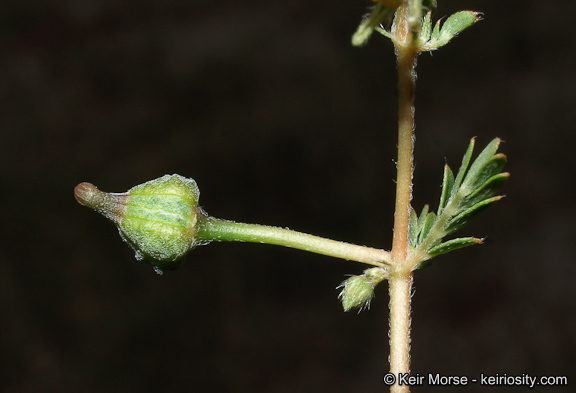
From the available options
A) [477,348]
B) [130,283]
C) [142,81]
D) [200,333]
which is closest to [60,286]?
[130,283]

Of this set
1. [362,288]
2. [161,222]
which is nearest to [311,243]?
[362,288]

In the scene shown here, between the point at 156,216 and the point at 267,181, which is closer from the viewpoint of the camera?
the point at 156,216

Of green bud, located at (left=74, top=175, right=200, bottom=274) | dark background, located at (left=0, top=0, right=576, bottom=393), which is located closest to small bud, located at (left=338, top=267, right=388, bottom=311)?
green bud, located at (left=74, top=175, right=200, bottom=274)

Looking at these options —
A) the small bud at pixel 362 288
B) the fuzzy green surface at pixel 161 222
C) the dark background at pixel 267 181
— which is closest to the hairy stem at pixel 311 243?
the small bud at pixel 362 288

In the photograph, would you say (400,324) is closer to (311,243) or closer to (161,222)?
(311,243)

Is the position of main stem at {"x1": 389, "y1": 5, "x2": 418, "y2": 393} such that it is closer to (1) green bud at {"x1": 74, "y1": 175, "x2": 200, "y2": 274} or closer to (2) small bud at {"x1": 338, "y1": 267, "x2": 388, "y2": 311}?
(2) small bud at {"x1": 338, "y1": 267, "x2": 388, "y2": 311}

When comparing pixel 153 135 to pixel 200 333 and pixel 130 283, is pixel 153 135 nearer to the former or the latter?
pixel 130 283
